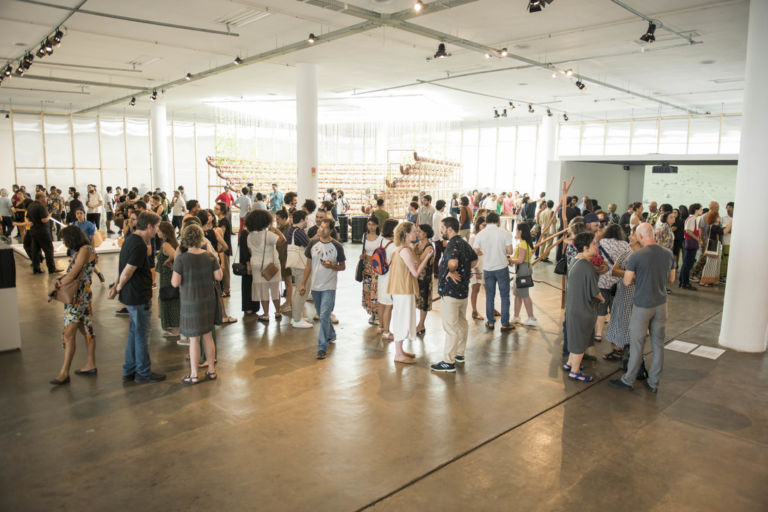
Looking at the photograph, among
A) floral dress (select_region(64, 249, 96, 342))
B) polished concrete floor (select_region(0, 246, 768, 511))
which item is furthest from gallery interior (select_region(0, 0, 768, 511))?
floral dress (select_region(64, 249, 96, 342))

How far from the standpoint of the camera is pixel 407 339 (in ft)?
20.1

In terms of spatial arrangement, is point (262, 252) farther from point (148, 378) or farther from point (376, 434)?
point (376, 434)

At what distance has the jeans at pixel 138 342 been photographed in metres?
4.73

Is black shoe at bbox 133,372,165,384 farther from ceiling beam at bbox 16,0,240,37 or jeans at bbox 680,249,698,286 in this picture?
jeans at bbox 680,249,698,286

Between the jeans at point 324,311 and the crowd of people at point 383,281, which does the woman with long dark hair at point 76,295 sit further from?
the jeans at point 324,311

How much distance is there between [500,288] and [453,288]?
1.73 metres

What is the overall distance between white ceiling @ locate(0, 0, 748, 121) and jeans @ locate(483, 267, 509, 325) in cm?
451

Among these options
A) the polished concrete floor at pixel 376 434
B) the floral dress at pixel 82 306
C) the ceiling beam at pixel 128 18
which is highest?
the ceiling beam at pixel 128 18

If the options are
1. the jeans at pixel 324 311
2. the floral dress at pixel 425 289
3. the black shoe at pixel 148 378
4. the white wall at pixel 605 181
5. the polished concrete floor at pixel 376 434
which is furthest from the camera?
the white wall at pixel 605 181

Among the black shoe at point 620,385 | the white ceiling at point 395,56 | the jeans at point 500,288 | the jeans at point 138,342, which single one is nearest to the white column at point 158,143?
the white ceiling at point 395,56

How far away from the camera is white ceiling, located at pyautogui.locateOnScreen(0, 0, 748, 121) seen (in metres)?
8.66

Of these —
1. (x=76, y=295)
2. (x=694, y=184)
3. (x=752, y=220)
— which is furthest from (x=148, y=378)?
(x=694, y=184)

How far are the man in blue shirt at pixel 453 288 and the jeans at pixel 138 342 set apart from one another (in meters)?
2.82

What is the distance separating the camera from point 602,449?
12.6ft
